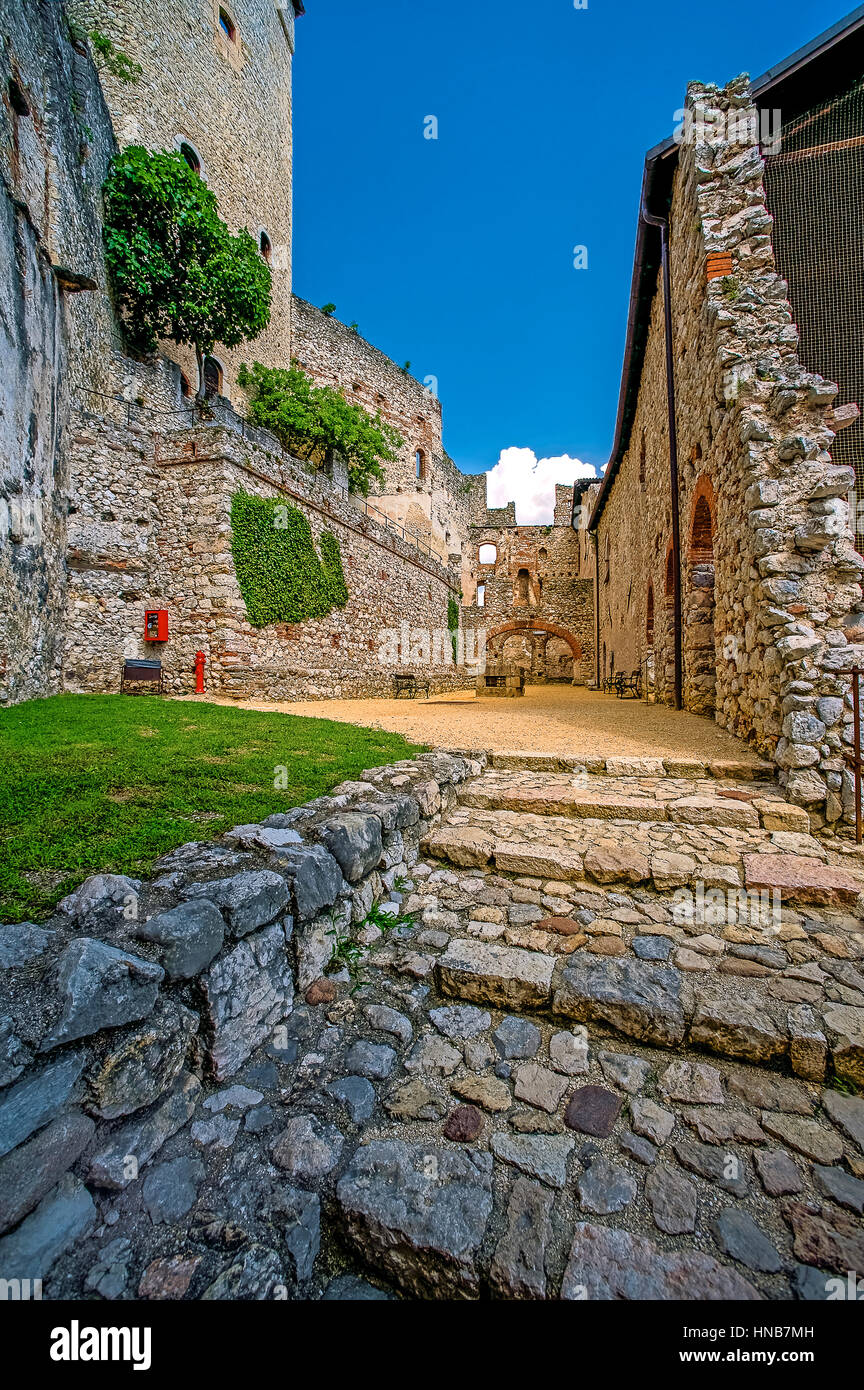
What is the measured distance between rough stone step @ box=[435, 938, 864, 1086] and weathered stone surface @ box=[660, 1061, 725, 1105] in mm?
93

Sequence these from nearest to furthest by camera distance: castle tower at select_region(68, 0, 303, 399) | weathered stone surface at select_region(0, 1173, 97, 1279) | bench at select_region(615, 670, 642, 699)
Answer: weathered stone surface at select_region(0, 1173, 97, 1279), bench at select_region(615, 670, 642, 699), castle tower at select_region(68, 0, 303, 399)

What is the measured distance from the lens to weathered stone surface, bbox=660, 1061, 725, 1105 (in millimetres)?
1811

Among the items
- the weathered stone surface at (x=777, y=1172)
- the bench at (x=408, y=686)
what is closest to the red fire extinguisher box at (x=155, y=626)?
the bench at (x=408, y=686)

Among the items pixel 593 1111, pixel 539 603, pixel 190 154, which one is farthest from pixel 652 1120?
pixel 539 603

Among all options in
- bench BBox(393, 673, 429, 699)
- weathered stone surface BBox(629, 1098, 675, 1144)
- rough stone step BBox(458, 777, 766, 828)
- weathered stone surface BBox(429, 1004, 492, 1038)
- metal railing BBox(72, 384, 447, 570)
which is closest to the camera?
weathered stone surface BBox(629, 1098, 675, 1144)

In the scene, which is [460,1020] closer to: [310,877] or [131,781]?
[310,877]

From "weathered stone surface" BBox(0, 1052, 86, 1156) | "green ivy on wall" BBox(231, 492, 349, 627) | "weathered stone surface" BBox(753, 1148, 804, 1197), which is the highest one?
"green ivy on wall" BBox(231, 492, 349, 627)

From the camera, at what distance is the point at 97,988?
4.74 feet

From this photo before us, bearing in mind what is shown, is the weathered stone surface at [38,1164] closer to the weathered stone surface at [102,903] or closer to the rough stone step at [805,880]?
the weathered stone surface at [102,903]

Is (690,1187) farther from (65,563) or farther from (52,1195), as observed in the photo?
(65,563)

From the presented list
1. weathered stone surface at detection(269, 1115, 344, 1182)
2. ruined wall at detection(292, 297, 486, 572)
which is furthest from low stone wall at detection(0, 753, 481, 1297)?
ruined wall at detection(292, 297, 486, 572)

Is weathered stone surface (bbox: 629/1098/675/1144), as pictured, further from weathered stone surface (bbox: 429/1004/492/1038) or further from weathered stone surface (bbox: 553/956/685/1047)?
Result: weathered stone surface (bbox: 429/1004/492/1038)

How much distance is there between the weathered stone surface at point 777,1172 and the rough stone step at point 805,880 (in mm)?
1426

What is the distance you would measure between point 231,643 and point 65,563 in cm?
285
